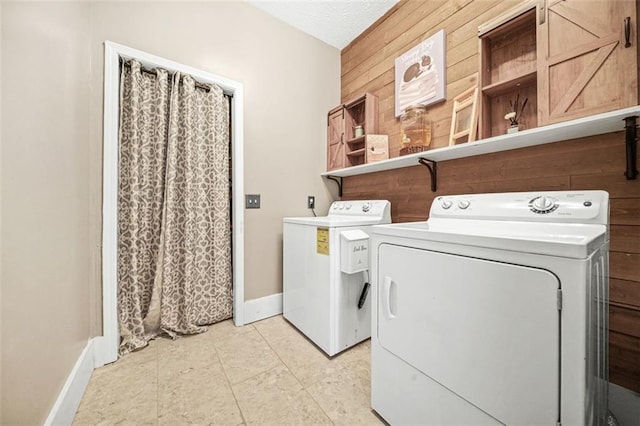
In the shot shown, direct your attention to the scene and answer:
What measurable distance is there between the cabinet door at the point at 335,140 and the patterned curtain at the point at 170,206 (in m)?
0.95

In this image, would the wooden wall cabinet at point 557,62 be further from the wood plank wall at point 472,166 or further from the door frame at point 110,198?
the door frame at point 110,198

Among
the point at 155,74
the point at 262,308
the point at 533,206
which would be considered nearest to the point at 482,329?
the point at 533,206

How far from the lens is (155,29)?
158 centimetres

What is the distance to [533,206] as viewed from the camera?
105 centimetres

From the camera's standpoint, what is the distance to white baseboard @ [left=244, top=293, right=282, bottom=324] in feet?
6.20

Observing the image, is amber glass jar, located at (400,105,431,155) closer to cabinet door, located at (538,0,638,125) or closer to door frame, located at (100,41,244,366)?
cabinet door, located at (538,0,638,125)

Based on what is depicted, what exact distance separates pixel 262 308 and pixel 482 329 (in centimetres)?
164

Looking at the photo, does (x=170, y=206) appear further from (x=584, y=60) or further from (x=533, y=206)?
(x=584, y=60)

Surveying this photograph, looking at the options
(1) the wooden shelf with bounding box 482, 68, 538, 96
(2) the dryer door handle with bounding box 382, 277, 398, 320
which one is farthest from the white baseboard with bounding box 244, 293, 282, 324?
(1) the wooden shelf with bounding box 482, 68, 538, 96

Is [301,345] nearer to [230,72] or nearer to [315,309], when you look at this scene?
[315,309]

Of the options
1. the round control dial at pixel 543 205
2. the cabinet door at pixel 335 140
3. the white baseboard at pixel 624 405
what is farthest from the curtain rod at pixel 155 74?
the white baseboard at pixel 624 405

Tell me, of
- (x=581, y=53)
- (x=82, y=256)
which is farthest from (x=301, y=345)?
(x=581, y=53)

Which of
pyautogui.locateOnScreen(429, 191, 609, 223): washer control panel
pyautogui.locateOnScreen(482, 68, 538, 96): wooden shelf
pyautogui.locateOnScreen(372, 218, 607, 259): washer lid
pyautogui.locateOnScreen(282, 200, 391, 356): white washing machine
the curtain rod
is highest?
the curtain rod

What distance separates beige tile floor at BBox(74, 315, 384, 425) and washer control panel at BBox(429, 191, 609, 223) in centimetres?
105
